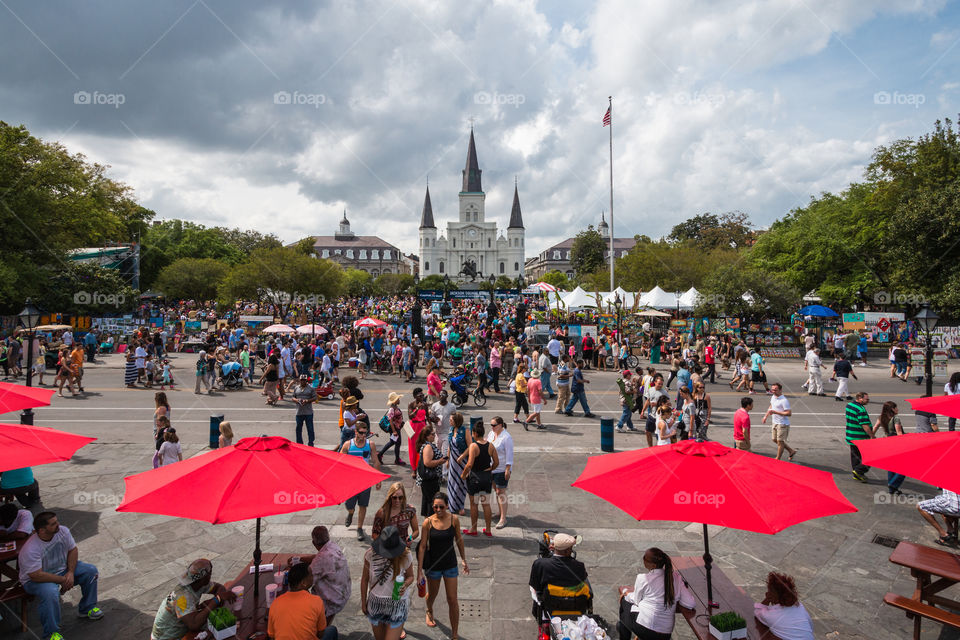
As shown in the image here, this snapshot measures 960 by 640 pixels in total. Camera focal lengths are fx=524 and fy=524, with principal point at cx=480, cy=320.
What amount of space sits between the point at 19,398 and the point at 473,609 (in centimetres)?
657

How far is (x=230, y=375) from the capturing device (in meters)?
17.7

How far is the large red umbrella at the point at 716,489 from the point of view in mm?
3801

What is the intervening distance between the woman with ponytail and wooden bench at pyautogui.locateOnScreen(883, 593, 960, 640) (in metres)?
2.18

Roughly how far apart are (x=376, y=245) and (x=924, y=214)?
129 m

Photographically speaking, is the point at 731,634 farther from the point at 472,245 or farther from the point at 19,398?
the point at 472,245

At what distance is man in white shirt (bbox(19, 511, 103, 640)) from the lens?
4.77 meters

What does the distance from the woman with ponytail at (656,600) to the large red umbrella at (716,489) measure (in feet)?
0.96

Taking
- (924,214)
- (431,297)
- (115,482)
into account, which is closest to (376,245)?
(431,297)

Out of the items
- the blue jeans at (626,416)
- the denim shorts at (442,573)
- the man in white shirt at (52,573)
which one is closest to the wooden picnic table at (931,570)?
the denim shorts at (442,573)

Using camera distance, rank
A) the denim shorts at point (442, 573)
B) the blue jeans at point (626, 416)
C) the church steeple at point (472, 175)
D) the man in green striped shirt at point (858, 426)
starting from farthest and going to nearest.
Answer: the church steeple at point (472, 175) < the blue jeans at point (626, 416) < the man in green striped shirt at point (858, 426) < the denim shorts at point (442, 573)

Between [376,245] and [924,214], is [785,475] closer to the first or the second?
[924,214]

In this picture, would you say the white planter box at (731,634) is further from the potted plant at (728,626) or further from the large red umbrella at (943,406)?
the large red umbrella at (943,406)

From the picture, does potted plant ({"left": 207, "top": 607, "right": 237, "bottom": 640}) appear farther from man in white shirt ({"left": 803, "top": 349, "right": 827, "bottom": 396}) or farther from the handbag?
man in white shirt ({"left": 803, "top": 349, "right": 827, "bottom": 396})

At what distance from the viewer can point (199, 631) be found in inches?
161
